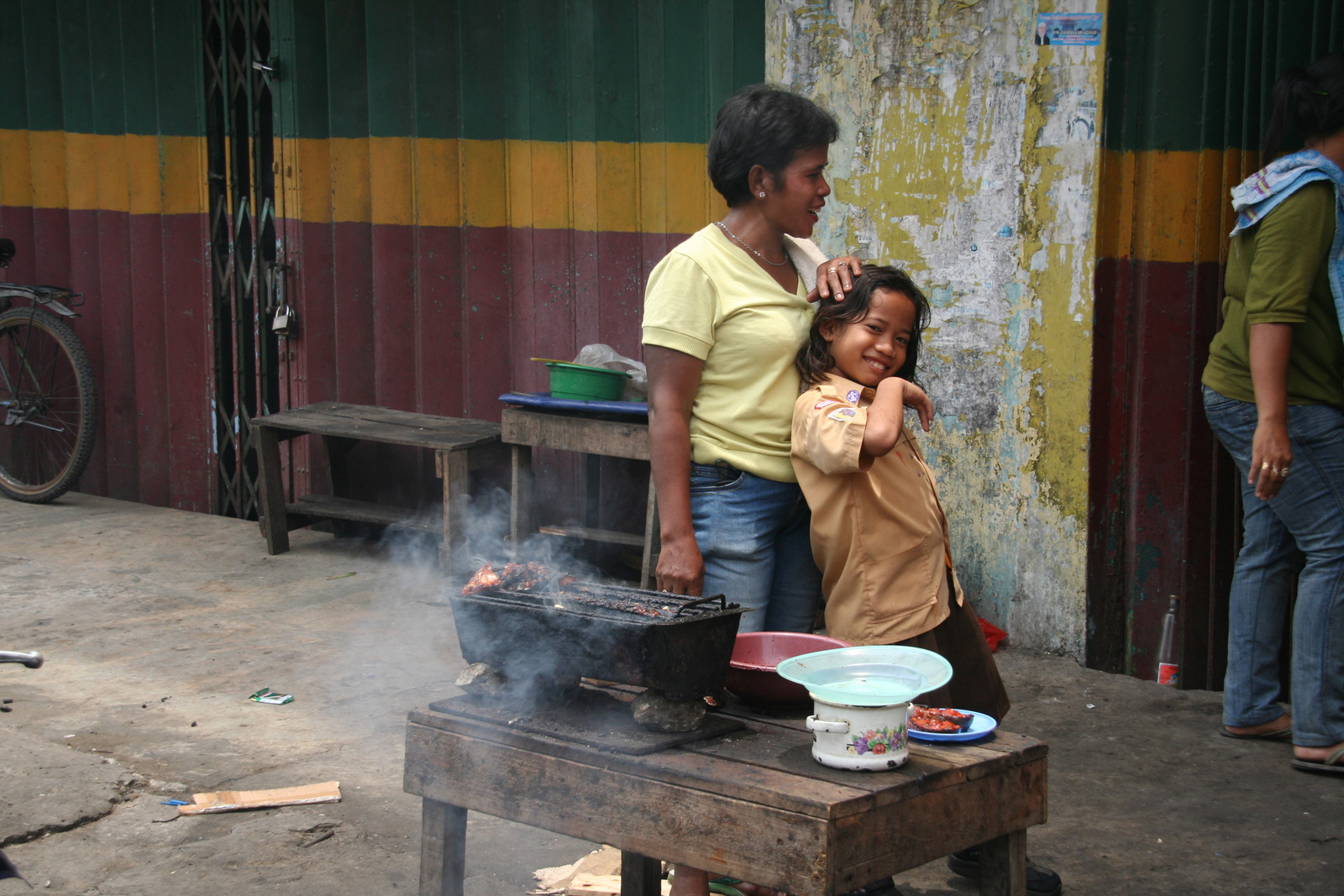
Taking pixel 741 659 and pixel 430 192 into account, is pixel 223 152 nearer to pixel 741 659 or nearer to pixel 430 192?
pixel 430 192

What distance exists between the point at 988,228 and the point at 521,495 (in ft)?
7.60

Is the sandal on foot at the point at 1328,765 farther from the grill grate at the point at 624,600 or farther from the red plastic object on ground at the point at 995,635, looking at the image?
the grill grate at the point at 624,600

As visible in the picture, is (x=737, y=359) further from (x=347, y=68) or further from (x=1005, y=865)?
(x=347, y=68)

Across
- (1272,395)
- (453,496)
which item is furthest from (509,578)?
(453,496)

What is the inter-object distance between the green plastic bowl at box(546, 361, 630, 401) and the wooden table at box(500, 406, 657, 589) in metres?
0.09

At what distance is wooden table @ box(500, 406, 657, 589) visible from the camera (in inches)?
205

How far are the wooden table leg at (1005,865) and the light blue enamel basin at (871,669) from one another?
335 mm

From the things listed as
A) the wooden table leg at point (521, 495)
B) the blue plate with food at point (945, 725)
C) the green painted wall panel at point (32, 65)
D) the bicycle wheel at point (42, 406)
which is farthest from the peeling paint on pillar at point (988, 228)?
the green painted wall panel at point (32, 65)

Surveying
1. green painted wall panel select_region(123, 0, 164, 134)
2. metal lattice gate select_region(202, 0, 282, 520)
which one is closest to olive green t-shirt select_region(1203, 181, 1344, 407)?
metal lattice gate select_region(202, 0, 282, 520)

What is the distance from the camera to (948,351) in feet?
15.7

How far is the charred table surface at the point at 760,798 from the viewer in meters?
2.05

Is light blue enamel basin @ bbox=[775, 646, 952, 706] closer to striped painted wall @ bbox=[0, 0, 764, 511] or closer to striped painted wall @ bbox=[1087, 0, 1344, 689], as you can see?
striped painted wall @ bbox=[1087, 0, 1344, 689]

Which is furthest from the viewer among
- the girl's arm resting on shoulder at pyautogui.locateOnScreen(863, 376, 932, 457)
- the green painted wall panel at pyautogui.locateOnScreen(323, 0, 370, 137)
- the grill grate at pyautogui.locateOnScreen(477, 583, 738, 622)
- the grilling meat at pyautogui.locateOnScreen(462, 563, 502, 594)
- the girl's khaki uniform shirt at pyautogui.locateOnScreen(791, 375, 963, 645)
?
the green painted wall panel at pyautogui.locateOnScreen(323, 0, 370, 137)

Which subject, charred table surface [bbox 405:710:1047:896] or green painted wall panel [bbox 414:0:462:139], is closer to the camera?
charred table surface [bbox 405:710:1047:896]
